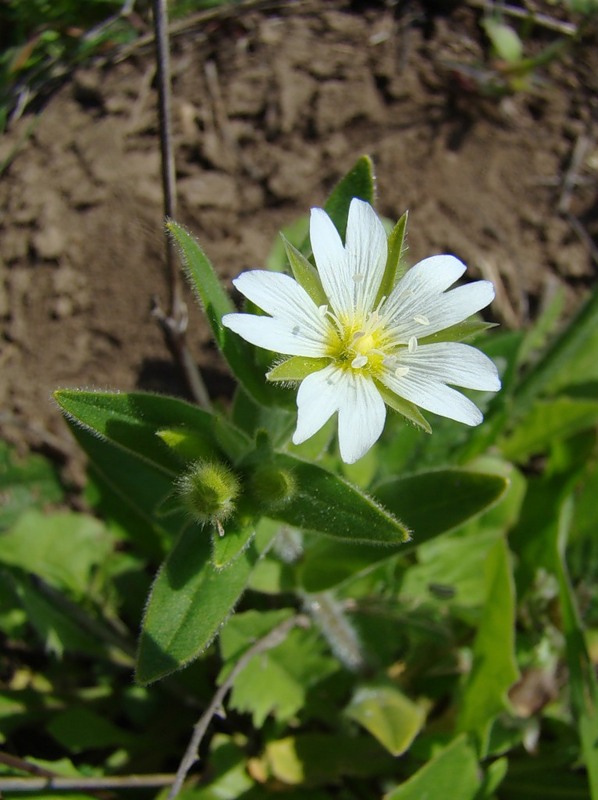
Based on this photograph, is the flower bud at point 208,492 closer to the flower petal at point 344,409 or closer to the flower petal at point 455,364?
the flower petal at point 344,409

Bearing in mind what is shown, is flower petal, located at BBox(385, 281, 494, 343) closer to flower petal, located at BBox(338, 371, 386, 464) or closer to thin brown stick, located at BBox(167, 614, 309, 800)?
flower petal, located at BBox(338, 371, 386, 464)

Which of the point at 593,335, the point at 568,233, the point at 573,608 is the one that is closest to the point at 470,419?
the point at 573,608

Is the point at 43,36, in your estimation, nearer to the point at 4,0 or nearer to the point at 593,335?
the point at 4,0

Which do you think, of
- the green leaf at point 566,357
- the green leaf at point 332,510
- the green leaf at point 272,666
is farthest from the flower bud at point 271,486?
the green leaf at point 566,357

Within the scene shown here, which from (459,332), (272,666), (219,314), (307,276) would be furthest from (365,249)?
(272,666)

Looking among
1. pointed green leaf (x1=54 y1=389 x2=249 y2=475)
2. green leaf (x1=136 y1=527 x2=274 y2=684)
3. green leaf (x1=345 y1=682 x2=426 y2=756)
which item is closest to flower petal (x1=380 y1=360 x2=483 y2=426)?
pointed green leaf (x1=54 y1=389 x2=249 y2=475)
